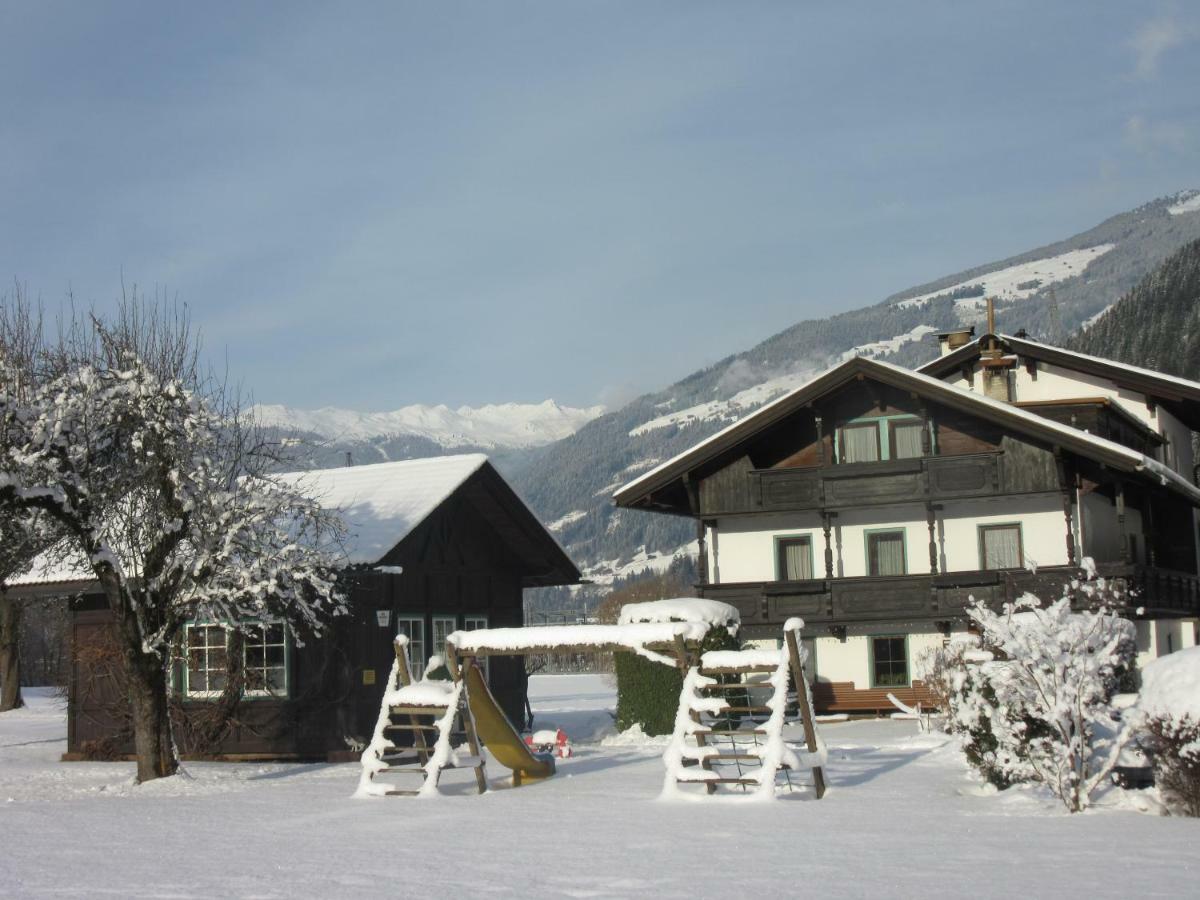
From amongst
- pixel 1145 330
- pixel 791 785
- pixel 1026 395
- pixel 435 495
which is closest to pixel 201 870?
pixel 791 785

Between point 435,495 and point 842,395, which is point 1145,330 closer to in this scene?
point 842,395

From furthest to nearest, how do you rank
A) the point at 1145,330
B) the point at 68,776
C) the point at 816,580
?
the point at 1145,330, the point at 816,580, the point at 68,776

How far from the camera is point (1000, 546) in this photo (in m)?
32.0

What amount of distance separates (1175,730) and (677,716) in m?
5.92

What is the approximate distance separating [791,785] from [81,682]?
14.2 metres

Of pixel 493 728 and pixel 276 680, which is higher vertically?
pixel 276 680

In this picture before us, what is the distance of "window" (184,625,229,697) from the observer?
24.3 m

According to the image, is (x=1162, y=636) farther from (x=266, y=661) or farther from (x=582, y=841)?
(x=582, y=841)

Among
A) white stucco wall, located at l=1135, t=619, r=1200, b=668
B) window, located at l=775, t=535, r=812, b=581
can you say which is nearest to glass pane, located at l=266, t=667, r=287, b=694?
window, located at l=775, t=535, r=812, b=581

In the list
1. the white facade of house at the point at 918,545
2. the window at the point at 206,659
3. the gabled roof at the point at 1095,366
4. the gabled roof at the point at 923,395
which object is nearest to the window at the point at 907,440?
the gabled roof at the point at 923,395

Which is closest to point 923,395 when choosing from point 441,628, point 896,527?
point 896,527

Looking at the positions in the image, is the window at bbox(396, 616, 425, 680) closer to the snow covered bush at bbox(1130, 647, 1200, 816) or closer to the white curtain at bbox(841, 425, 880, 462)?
the white curtain at bbox(841, 425, 880, 462)

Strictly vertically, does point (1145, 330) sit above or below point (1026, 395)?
above

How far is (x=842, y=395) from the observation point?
3316 cm
